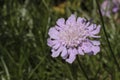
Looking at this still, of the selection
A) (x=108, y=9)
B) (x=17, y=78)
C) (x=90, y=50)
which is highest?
(x=108, y=9)

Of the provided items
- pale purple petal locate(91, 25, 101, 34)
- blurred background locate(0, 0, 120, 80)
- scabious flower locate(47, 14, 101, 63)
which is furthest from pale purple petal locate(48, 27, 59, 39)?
blurred background locate(0, 0, 120, 80)

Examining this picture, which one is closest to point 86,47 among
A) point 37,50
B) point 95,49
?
point 95,49

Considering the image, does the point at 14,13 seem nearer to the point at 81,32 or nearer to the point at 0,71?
the point at 0,71

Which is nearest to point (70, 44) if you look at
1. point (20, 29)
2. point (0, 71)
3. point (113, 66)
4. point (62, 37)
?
point (62, 37)

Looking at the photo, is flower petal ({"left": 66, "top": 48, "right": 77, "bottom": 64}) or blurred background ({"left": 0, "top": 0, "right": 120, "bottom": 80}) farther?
blurred background ({"left": 0, "top": 0, "right": 120, "bottom": 80})

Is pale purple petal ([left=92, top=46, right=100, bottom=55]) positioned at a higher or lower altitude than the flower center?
lower

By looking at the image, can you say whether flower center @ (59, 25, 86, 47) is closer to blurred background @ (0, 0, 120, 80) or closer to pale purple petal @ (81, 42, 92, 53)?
pale purple petal @ (81, 42, 92, 53)

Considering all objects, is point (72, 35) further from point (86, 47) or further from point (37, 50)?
point (37, 50)

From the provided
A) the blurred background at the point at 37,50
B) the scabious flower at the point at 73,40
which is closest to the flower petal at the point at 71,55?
the scabious flower at the point at 73,40
